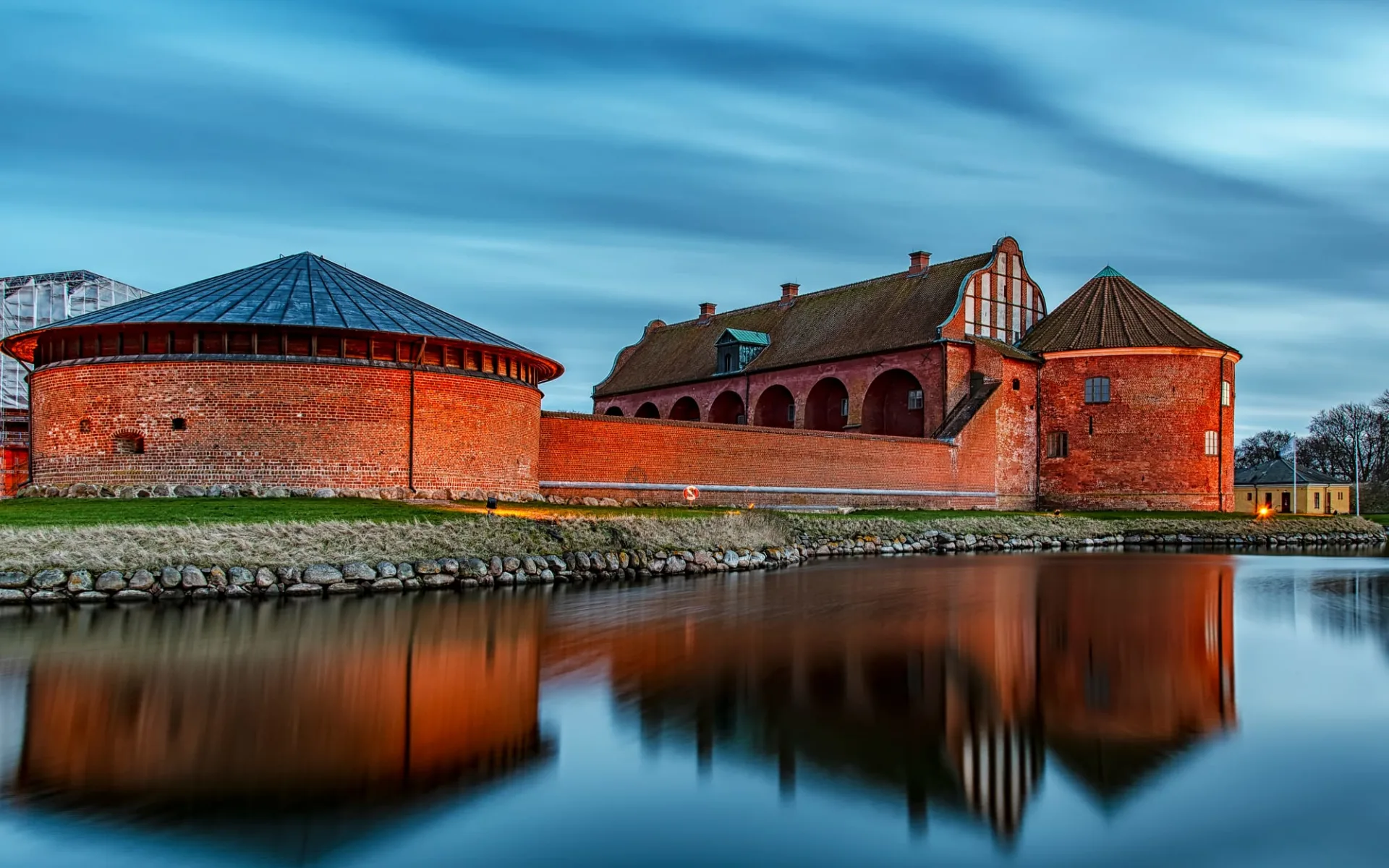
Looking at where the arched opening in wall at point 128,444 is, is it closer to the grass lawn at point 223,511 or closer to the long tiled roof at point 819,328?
the grass lawn at point 223,511

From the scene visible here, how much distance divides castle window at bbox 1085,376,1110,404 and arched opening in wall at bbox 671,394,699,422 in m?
15.5

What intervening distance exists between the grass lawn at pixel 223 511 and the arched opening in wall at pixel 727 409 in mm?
21729

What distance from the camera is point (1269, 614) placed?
12531 millimetres

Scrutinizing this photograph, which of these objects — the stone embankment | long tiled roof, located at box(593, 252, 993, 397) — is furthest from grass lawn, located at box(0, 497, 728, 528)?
long tiled roof, located at box(593, 252, 993, 397)

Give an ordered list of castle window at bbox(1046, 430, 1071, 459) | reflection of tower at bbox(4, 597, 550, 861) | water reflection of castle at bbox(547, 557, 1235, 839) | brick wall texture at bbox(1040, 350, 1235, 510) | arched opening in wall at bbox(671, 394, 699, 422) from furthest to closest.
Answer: arched opening in wall at bbox(671, 394, 699, 422)
castle window at bbox(1046, 430, 1071, 459)
brick wall texture at bbox(1040, 350, 1235, 510)
water reflection of castle at bbox(547, 557, 1235, 839)
reflection of tower at bbox(4, 597, 550, 861)

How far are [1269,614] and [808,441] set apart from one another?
1610 cm

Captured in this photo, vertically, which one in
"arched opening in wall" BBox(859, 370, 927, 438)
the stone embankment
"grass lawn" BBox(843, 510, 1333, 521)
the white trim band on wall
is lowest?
the stone embankment

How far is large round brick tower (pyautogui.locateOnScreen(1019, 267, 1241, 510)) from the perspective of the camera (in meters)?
33.2

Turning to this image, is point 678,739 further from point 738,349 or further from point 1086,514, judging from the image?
point 738,349

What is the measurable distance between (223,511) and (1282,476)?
191ft

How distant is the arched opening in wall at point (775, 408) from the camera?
39219 mm

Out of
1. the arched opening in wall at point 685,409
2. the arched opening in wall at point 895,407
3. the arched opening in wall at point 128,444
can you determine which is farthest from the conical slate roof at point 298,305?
the arched opening in wall at point 685,409

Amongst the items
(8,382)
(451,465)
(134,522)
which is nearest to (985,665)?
(134,522)

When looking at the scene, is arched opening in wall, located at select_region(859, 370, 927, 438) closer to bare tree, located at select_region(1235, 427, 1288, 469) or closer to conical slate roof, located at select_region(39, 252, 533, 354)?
conical slate roof, located at select_region(39, 252, 533, 354)
